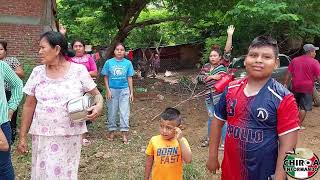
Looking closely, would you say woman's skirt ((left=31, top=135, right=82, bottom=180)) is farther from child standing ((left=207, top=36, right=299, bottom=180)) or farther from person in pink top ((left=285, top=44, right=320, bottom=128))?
person in pink top ((left=285, top=44, right=320, bottom=128))

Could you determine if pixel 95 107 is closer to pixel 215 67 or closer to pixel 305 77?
pixel 215 67

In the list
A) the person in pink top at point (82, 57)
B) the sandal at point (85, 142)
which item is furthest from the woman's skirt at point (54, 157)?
the sandal at point (85, 142)

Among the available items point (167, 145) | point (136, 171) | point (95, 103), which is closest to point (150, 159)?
point (167, 145)

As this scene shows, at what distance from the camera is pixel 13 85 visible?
3.71m

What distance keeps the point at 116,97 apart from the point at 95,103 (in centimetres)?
321

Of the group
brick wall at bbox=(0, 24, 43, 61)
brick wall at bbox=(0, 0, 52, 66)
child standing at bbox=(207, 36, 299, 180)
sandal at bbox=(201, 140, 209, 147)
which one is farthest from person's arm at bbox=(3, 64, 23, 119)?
brick wall at bbox=(0, 24, 43, 61)

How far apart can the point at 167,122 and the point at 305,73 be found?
A: 15.9 feet

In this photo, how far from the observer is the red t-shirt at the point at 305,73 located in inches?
292

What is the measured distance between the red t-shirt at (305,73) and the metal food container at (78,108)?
17.3ft

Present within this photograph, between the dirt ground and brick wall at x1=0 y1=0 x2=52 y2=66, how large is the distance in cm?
343

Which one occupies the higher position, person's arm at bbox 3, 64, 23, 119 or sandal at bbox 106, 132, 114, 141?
person's arm at bbox 3, 64, 23, 119

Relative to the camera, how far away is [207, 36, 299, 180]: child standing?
8.19ft

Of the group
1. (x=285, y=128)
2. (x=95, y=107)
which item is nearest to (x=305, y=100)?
(x=95, y=107)

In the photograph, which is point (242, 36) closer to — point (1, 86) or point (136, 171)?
point (136, 171)
